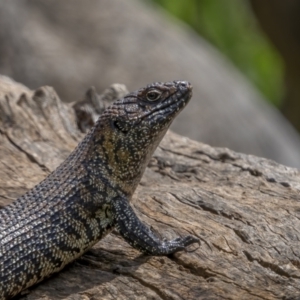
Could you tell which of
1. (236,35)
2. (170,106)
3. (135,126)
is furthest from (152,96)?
(236,35)

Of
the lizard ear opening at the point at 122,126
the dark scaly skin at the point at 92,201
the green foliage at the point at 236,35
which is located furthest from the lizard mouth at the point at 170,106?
the green foliage at the point at 236,35

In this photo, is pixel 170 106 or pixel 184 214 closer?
pixel 170 106

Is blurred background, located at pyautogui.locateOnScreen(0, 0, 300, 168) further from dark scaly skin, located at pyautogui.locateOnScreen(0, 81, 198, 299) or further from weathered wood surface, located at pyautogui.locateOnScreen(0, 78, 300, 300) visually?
dark scaly skin, located at pyautogui.locateOnScreen(0, 81, 198, 299)

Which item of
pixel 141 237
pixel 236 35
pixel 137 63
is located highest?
pixel 236 35

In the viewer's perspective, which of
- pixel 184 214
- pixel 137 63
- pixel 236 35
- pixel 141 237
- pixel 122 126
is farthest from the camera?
pixel 236 35

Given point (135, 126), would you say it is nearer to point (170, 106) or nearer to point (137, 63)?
point (170, 106)

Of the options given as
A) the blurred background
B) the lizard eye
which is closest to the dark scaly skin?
the lizard eye

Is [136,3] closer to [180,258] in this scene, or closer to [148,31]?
[148,31]
